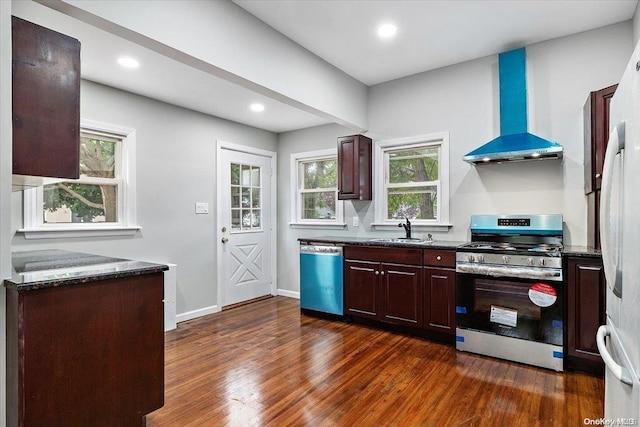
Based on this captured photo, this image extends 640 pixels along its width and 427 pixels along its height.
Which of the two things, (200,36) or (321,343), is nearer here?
(200,36)

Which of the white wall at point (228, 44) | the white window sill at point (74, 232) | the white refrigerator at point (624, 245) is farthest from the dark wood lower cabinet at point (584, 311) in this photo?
the white window sill at point (74, 232)

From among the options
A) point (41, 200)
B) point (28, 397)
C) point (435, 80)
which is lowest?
point (28, 397)

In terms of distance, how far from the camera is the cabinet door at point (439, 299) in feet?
10.5

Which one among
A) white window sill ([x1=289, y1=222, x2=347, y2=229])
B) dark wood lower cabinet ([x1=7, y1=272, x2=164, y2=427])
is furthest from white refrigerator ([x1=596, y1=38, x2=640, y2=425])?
white window sill ([x1=289, y1=222, x2=347, y2=229])

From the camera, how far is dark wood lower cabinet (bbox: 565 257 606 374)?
257cm

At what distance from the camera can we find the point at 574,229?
3.14 m

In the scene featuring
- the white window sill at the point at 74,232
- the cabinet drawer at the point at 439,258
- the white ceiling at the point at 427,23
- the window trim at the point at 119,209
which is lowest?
the cabinet drawer at the point at 439,258

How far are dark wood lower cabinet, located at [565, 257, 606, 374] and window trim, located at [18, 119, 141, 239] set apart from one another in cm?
405

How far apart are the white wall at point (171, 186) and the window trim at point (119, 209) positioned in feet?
0.21

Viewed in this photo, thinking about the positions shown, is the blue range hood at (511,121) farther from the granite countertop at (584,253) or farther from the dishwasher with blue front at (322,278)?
the dishwasher with blue front at (322,278)

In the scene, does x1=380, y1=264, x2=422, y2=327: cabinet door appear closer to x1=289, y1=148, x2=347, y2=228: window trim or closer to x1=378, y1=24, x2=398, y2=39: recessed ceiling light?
x1=289, y1=148, x2=347, y2=228: window trim

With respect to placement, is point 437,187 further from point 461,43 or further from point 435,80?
point 461,43

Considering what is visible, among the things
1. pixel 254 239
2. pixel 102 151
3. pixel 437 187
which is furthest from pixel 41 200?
pixel 437 187

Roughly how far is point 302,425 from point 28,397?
1.34 meters
